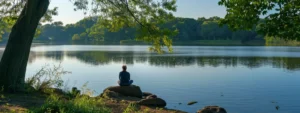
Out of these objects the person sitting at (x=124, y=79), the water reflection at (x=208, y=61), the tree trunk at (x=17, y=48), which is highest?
the tree trunk at (x=17, y=48)

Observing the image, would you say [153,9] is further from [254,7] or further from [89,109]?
[89,109]

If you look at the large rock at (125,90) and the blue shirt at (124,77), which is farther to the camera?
the large rock at (125,90)

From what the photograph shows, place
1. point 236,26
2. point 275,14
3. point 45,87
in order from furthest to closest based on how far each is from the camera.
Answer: point 45,87 → point 236,26 → point 275,14

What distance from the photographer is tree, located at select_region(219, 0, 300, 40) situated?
9.64 metres

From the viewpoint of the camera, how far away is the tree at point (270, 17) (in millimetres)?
9641

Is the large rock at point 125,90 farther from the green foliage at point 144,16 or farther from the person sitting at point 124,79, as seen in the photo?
the green foliage at point 144,16

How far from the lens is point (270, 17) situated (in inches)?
391

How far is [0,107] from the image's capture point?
27.1ft

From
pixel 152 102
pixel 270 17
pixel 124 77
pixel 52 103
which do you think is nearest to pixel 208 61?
pixel 124 77

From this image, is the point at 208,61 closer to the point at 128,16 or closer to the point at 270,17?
the point at 128,16

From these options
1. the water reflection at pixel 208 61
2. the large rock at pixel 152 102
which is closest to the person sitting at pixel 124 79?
the large rock at pixel 152 102

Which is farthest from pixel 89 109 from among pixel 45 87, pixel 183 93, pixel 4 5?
pixel 183 93

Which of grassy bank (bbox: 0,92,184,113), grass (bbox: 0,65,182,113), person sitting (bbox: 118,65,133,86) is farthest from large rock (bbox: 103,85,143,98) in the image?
grassy bank (bbox: 0,92,184,113)

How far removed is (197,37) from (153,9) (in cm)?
12933
